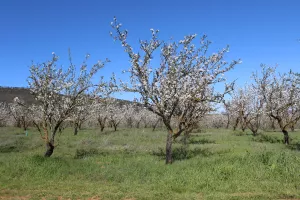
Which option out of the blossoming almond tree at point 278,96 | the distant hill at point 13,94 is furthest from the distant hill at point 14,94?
the blossoming almond tree at point 278,96

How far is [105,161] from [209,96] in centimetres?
689

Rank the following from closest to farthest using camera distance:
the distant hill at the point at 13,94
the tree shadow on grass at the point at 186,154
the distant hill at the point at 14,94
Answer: the tree shadow on grass at the point at 186,154, the distant hill at the point at 14,94, the distant hill at the point at 13,94

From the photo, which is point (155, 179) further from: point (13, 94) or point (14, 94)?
point (14, 94)

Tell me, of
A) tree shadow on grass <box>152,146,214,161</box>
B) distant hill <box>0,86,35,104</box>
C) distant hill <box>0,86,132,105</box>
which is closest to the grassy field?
tree shadow on grass <box>152,146,214,161</box>

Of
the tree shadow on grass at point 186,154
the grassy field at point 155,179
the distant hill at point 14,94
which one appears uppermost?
the distant hill at point 14,94

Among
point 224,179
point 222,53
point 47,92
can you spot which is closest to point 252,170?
point 224,179

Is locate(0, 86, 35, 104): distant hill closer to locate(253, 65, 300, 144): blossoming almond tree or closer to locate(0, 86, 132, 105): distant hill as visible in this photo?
locate(0, 86, 132, 105): distant hill

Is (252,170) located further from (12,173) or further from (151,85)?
(12,173)

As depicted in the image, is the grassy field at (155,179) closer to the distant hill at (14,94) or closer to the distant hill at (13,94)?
the distant hill at (14,94)

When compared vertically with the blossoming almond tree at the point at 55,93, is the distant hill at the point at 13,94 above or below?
above

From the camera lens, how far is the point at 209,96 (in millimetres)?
15523

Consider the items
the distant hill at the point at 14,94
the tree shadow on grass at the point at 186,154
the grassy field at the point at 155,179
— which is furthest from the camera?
the distant hill at the point at 14,94

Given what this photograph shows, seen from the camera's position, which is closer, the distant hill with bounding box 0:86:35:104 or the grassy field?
the grassy field

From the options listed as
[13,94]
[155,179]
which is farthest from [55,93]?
[13,94]
